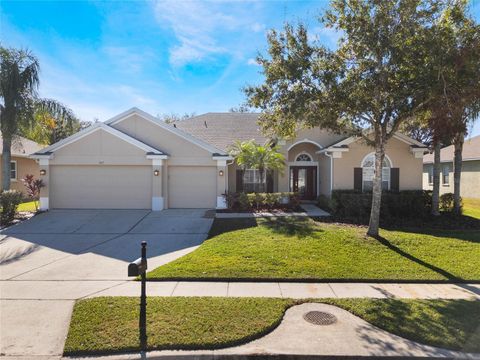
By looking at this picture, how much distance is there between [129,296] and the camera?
581 cm

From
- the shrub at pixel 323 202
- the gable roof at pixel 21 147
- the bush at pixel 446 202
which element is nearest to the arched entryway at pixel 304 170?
the shrub at pixel 323 202

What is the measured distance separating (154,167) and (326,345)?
1219 cm

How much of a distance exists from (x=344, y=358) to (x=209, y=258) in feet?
15.3

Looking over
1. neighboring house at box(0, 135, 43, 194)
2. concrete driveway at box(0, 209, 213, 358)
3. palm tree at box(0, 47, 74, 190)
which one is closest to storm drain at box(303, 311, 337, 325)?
concrete driveway at box(0, 209, 213, 358)

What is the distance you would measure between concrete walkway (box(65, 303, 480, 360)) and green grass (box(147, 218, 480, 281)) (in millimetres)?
2191

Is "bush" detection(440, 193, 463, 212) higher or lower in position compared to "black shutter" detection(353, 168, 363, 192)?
lower

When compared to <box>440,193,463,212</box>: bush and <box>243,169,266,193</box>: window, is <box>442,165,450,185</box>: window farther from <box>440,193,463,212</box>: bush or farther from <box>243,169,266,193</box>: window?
<box>243,169,266,193</box>: window

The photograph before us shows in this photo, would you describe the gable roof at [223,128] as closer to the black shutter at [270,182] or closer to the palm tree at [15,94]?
the black shutter at [270,182]

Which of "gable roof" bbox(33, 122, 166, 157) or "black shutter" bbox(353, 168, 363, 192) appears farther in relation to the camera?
"black shutter" bbox(353, 168, 363, 192)

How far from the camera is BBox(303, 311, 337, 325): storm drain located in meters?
4.80

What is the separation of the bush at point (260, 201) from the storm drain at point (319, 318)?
9.88 m

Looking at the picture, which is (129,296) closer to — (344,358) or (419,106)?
(344,358)

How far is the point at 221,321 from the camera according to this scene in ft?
15.6

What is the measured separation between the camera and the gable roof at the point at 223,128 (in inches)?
737
